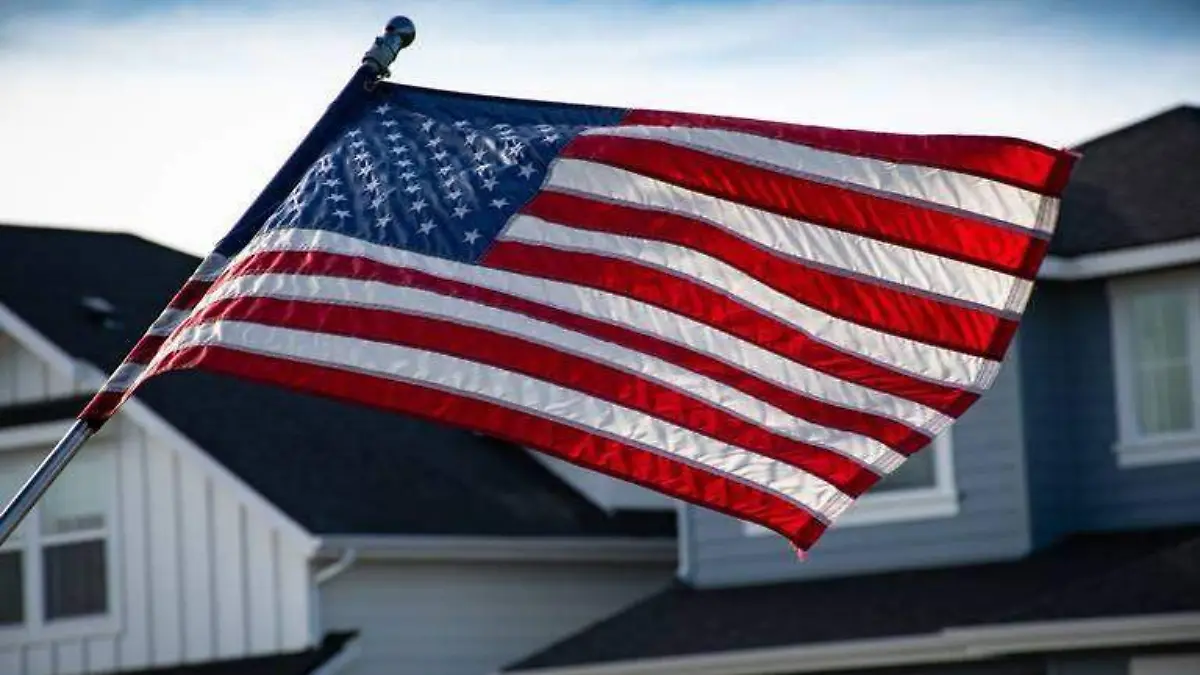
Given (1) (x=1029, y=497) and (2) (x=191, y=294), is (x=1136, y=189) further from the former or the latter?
(2) (x=191, y=294)

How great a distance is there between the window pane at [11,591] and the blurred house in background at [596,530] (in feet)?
0.11

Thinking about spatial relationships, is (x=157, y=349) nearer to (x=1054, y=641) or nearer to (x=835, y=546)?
(x=1054, y=641)

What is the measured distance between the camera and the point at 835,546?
75.3 ft

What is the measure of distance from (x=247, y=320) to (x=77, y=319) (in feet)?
55.8

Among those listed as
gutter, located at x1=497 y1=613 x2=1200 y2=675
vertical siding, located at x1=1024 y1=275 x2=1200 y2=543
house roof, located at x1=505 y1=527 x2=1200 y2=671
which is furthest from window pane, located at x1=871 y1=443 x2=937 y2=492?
gutter, located at x1=497 y1=613 x2=1200 y2=675

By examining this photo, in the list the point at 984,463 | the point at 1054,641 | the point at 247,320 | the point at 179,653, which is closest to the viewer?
the point at 247,320

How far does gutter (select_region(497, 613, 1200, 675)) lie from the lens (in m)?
18.8

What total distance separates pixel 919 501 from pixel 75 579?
785cm

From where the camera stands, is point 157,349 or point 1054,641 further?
point 1054,641

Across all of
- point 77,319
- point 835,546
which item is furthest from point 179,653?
point 835,546

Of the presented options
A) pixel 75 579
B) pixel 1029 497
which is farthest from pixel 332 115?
pixel 75 579

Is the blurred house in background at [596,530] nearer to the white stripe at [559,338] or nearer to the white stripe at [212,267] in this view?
the white stripe at [559,338]

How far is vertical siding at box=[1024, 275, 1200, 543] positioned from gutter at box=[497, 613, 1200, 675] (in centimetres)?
224

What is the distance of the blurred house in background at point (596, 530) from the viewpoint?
69.4ft
